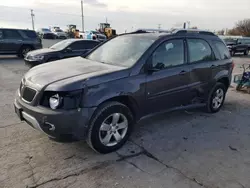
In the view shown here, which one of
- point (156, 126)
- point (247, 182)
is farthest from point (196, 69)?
point (247, 182)

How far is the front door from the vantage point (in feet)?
12.1

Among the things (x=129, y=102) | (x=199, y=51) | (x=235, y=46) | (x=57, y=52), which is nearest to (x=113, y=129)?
(x=129, y=102)

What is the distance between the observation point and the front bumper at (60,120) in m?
2.82

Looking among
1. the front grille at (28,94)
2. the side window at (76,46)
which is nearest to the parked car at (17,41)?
the side window at (76,46)

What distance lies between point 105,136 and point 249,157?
2.18 m

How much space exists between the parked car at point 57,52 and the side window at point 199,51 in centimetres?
632

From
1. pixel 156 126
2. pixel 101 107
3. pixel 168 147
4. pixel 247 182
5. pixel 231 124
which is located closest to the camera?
pixel 247 182

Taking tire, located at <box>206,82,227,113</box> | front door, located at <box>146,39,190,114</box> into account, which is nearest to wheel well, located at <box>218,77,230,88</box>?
tire, located at <box>206,82,227,113</box>

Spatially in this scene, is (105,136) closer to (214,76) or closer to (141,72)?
(141,72)

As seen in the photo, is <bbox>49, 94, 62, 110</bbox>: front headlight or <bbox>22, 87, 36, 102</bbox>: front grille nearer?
<bbox>49, 94, 62, 110</bbox>: front headlight

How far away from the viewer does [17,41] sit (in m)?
13.7

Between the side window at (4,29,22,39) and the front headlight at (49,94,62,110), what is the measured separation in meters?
12.5

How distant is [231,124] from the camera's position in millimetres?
4727

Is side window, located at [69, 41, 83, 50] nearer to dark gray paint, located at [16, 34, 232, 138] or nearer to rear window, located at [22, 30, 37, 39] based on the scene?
rear window, located at [22, 30, 37, 39]
